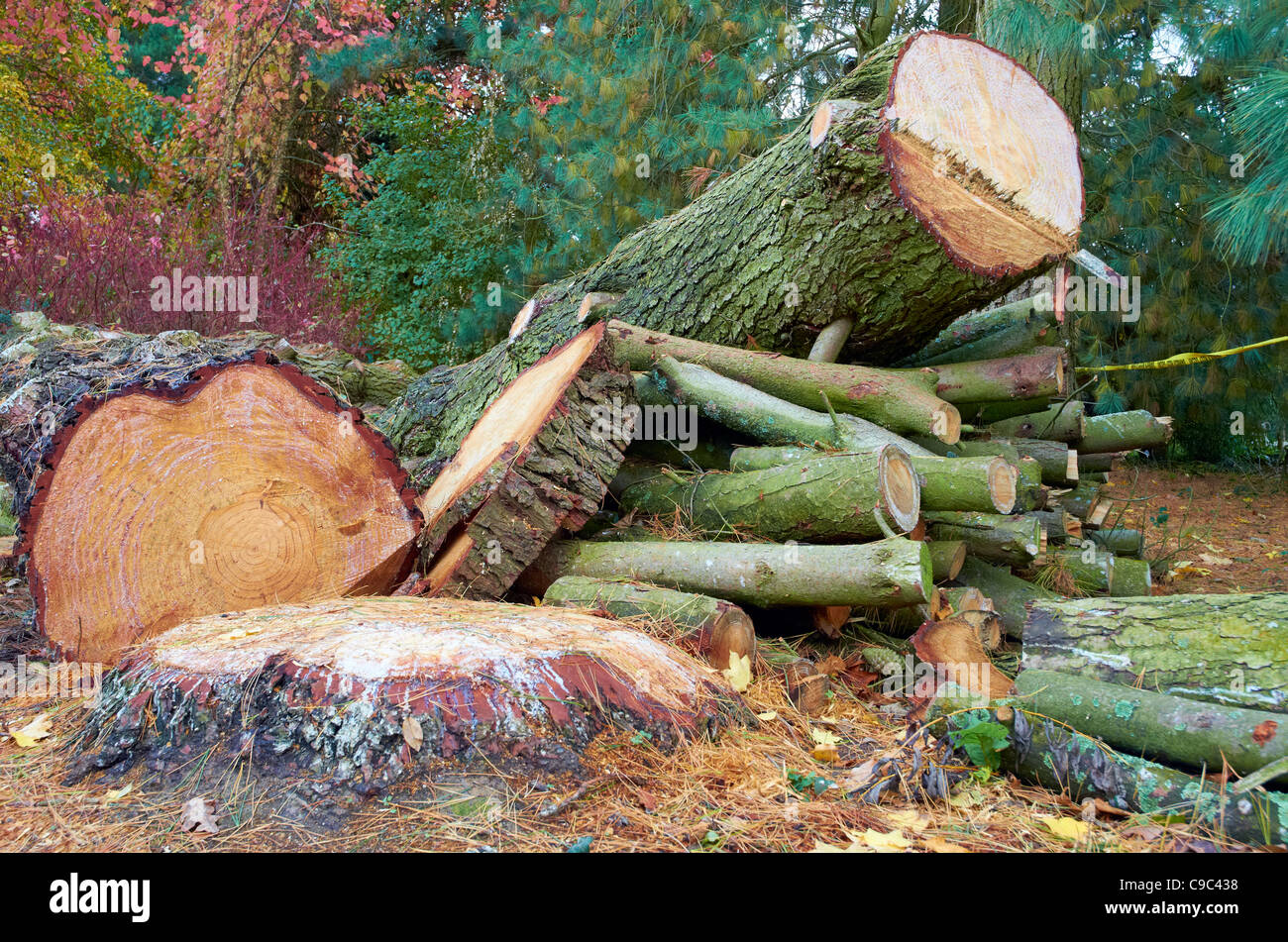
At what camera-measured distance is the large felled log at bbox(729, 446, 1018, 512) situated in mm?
3059

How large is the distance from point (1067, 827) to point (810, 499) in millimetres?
1374

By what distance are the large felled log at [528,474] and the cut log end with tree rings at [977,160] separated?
1.43 meters

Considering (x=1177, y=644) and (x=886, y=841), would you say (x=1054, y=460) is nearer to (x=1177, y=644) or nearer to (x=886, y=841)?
(x=1177, y=644)

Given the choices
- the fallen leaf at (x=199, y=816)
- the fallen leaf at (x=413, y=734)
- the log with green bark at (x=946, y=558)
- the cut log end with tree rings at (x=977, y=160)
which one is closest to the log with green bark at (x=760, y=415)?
the log with green bark at (x=946, y=558)

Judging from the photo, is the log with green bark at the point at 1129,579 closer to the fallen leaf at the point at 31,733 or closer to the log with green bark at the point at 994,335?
the log with green bark at the point at 994,335

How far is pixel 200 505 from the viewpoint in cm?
300

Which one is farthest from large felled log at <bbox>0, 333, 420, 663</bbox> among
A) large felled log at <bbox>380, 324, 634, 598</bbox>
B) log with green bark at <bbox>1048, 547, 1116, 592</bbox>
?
log with green bark at <bbox>1048, 547, 1116, 592</bbox>

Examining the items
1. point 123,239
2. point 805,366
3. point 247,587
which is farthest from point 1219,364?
point 123,239

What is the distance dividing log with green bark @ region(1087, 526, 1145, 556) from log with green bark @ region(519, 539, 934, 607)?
2.04m

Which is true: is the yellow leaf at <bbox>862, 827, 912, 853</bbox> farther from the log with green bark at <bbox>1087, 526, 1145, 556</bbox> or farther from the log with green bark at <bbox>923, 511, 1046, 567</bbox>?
the log with green bark at <bbox>1087, 526, 1145, 556</bbox>

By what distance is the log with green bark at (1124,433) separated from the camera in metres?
4.78

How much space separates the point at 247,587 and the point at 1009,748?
8.10 feet

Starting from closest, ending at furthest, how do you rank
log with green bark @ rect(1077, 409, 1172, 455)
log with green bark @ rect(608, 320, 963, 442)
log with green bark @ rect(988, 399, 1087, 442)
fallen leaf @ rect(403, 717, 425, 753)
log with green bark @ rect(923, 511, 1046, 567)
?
fallen leaf @ rect(403, 717, 425, 753)
log with green bark @ rect(923, 511, 1046, 567)
log with green bark @ rect(608, 320, 963, 442)
log with green bark @ rect(988, 399, 1087, 442)
log with green bark @ rect(1077, 409, 1172, 455)

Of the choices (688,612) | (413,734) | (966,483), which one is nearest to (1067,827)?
(688,612)
